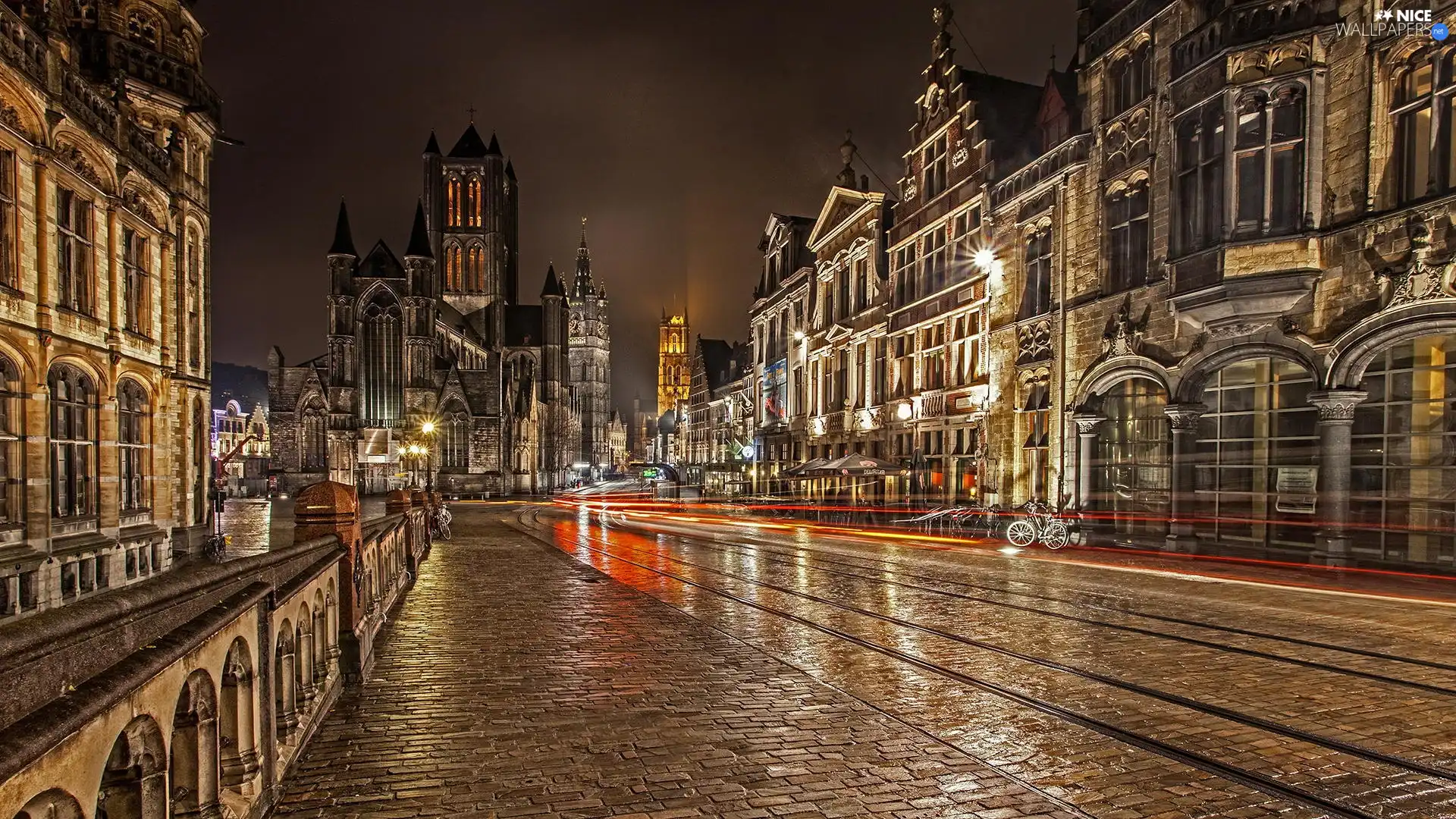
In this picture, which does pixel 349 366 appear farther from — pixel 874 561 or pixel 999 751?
pixel 999 751

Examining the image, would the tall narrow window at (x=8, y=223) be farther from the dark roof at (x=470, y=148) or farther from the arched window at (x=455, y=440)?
the dark roof at (x=470, y=148)

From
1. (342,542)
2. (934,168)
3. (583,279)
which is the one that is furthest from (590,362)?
(342,542)

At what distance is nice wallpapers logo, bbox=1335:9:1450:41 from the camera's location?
14.2 meters

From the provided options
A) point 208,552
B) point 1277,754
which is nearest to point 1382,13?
point 1277,754

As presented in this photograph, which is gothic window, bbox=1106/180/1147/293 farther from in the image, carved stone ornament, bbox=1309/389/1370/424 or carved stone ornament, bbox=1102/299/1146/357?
carved stone ornament, bbox=1309/389/1370/424

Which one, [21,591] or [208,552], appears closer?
[21,591]

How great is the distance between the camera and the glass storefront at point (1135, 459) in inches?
805

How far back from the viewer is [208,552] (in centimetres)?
2144

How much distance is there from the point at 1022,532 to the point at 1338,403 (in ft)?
25.9

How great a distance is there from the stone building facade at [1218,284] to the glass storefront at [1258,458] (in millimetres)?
50

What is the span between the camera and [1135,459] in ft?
69.8

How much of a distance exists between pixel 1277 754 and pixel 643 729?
427cm

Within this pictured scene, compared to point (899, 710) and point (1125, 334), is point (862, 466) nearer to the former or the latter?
point (1125, 334)

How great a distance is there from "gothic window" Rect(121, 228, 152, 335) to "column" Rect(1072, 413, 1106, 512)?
936 inches
